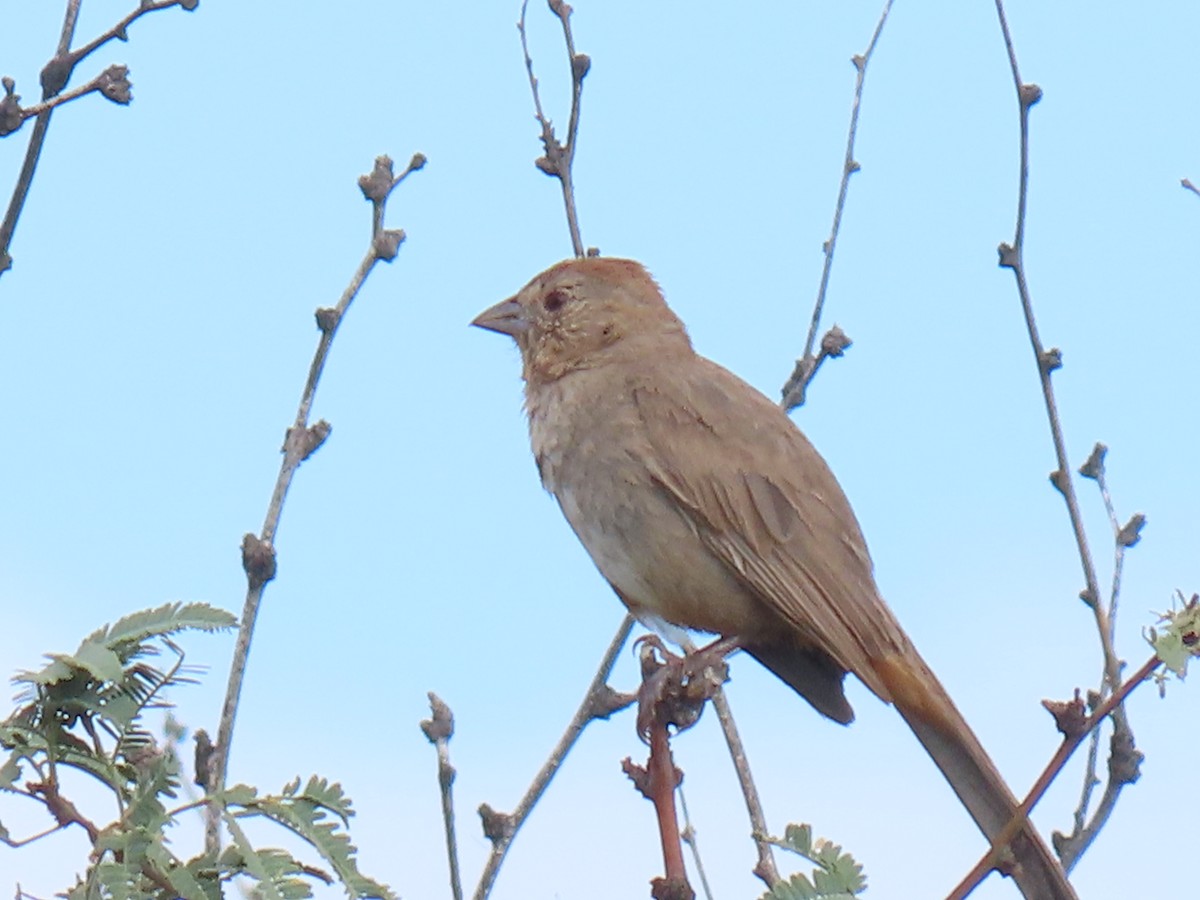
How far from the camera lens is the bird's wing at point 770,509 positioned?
522 cm

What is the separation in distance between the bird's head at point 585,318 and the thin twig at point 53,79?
2206 millimetres

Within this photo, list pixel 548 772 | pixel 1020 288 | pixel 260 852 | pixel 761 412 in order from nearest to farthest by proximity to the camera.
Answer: pixel 260 852 < pixel 548 772 < pixel 1020 288 < pixel 761 412

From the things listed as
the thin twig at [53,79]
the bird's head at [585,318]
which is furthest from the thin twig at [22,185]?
the bird's head at [585,318]

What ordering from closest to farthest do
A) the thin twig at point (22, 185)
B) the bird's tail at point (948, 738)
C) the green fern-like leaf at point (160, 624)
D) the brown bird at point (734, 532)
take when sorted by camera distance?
1. the green fern-like leaf at point (160, 624)
2. the thin twig at point (22, 185)
3. the bird's tail at point (948, 738)
4. the brown bird at point (734, 532)

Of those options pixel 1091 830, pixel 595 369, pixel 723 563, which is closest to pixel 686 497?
pixel 723 563

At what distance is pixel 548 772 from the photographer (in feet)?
14.4

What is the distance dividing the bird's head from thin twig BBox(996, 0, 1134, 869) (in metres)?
1.56

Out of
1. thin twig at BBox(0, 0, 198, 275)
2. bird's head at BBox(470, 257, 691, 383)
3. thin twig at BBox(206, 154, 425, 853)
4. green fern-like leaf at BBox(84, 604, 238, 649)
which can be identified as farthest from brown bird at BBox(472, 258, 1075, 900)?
green fern-like leaf at BBox(84, 604, 238, 649)

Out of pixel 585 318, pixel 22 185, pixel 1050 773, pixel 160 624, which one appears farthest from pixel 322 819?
pixel 585 318

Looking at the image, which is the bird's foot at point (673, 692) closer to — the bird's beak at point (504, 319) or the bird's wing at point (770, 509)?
the bird's wing at point (770, 509)

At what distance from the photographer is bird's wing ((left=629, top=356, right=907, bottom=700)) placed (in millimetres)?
5223

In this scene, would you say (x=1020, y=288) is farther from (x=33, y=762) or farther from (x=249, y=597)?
(x=33, y=762)

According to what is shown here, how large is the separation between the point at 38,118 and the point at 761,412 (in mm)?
2733

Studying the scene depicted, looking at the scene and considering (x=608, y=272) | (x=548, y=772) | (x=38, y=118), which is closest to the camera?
(x=38, y=118)
